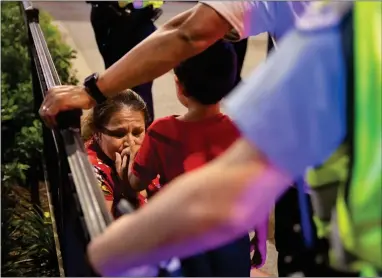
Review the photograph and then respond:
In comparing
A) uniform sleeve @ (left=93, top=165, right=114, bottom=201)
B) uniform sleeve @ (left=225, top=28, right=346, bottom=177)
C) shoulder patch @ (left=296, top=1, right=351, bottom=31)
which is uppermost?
shoulder patch @ (left=296, top=1, right=351, bottom=31)

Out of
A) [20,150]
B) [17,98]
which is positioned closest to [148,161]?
[20,150]

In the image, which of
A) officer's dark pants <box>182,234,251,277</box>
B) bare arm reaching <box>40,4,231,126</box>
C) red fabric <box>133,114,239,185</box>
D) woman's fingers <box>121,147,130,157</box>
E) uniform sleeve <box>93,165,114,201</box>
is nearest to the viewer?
officer's dark pants <box>182,234,251,277</box>

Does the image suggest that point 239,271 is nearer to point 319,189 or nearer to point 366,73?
point 319,189

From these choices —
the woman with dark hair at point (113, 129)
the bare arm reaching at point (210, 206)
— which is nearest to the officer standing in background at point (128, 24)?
the woman with dark hair at point (113, 129)

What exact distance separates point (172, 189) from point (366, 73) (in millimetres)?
213

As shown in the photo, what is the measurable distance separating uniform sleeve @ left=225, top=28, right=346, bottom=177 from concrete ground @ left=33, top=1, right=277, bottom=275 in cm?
163

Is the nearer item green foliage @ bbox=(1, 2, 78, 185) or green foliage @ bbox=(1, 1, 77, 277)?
green foliage @ bbox=(1, 1, 77, 277)

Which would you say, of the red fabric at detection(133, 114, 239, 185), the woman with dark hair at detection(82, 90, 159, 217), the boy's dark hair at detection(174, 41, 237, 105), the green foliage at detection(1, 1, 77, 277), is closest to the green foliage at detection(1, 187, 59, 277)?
the green foliage at detection(1, 1, 77, 277)

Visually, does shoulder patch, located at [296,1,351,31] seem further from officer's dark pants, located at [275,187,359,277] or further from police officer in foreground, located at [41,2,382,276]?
officer's dark pants, located at [275,187,359,277]

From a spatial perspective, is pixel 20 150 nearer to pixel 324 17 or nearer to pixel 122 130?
pixel 122 130

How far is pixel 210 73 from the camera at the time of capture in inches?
50.2

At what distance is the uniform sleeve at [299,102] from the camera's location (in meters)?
0.61

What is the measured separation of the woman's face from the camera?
183cm

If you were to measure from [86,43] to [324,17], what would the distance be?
175 inches
